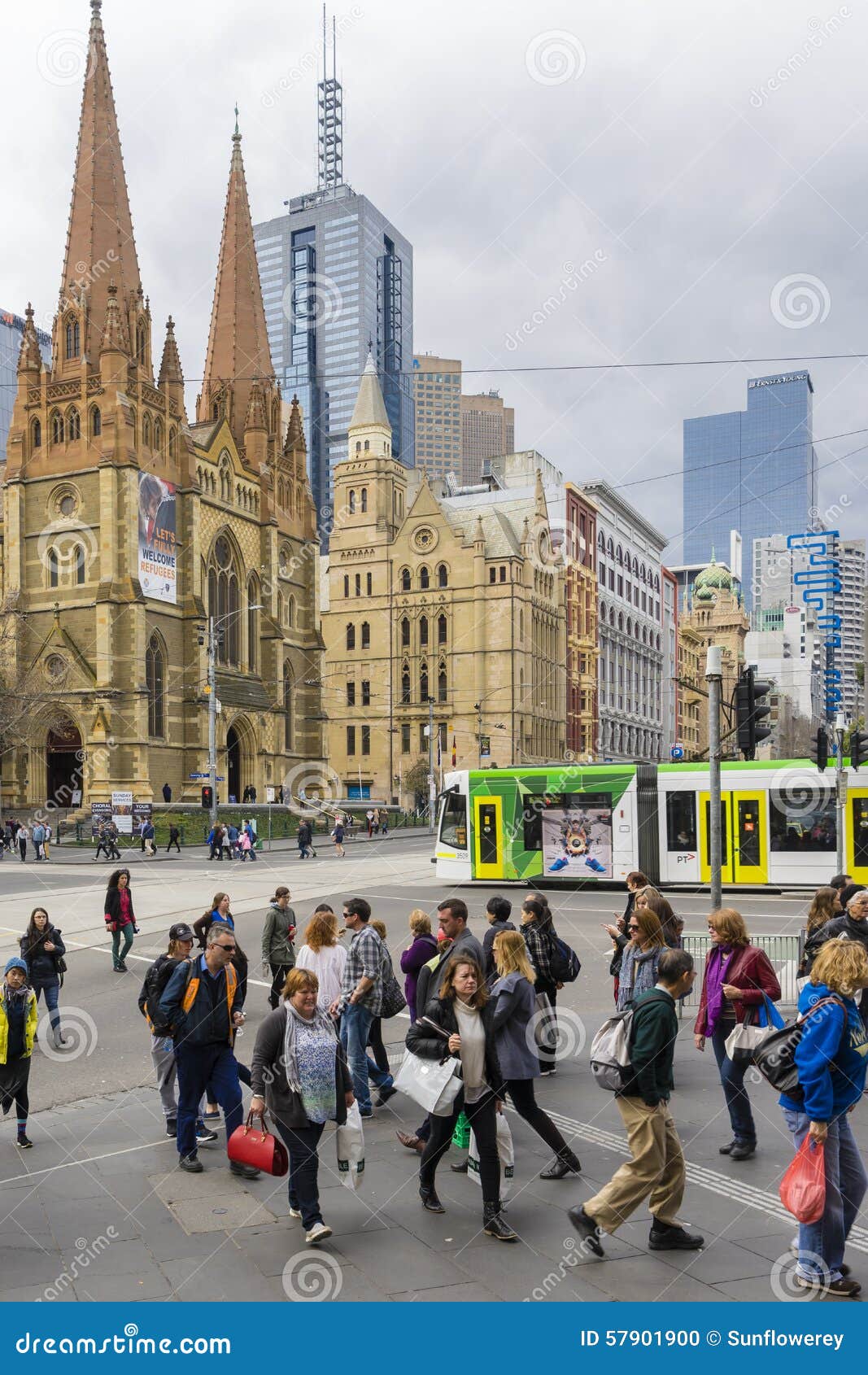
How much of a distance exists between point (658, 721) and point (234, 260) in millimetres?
59500

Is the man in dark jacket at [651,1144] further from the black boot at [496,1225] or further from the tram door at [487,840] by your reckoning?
the tram door at [487,840]

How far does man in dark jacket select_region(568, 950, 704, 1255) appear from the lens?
18.5 feet

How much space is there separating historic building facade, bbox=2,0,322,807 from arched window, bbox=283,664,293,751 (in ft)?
18.1

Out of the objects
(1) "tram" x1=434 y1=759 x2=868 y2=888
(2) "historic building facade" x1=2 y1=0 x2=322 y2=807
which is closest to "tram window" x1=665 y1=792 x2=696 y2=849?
(1) "tram" x1=434 y1=759 x2=868 y2=888

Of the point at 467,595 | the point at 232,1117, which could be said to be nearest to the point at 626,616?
the point at 467,595

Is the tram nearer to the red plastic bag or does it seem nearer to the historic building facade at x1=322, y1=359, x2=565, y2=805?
the red plastic bag

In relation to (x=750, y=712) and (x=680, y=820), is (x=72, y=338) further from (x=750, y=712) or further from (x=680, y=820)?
(x=750, y=712)

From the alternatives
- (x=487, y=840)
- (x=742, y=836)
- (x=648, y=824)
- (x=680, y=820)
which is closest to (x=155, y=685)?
(x=487, y=840)

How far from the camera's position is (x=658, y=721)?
10506cm

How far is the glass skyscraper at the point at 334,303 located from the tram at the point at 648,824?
5185 inches

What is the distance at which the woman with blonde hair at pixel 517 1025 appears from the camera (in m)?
6.38

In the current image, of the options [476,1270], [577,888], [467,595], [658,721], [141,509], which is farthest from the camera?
[658,721]

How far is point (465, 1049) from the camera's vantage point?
20.3 feet
